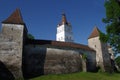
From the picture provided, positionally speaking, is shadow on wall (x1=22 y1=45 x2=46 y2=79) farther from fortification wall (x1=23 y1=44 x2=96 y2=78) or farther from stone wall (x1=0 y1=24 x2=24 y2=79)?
stone wall (x1=0 y1=24 x2=24 y2=79)

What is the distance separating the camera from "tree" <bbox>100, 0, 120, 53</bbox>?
14.0 m

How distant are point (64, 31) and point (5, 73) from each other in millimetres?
47662

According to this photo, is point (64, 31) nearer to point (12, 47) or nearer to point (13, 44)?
point (13, 44)

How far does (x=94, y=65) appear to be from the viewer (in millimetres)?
36312

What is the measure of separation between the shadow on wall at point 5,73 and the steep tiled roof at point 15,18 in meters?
7.01

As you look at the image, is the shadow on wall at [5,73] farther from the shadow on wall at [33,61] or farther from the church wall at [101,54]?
the church wall at [101,54]

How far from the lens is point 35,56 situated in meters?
29.0

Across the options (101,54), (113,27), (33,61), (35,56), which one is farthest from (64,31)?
(113,27)

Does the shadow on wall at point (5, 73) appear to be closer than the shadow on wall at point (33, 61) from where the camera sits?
Yes

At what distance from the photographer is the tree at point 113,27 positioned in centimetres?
1404

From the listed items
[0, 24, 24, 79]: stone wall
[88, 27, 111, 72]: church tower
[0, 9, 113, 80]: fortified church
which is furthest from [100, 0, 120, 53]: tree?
[88, 27, 111, 72]: church tower

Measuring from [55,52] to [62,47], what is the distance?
182 cm

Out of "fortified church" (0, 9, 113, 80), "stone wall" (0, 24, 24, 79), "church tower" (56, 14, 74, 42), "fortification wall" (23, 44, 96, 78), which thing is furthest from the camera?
"church tower" (56, 14, 74, 42)

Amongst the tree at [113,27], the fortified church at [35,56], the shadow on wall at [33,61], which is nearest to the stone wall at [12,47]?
the fortified church at [35,56]
